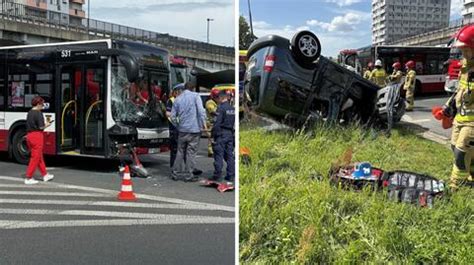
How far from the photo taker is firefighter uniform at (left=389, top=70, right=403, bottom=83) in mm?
3223

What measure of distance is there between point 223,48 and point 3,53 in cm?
732

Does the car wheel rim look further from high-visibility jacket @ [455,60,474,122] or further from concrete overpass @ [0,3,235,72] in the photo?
high-visibility jacket @ [455,60,474,122]

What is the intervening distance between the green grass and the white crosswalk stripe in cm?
202

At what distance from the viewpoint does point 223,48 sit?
1845 mm

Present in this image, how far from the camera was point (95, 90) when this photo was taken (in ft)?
24.5

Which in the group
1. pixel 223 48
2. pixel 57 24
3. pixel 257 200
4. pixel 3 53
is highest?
pixel 57 24

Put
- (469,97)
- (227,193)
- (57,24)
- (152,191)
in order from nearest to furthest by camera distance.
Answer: (469,97), (227,193), (152,191), (57,24)

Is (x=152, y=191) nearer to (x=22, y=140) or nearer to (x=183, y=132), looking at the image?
(x=183, y=132)

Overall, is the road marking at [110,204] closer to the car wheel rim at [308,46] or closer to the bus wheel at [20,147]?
the bus wheel at [20,147]

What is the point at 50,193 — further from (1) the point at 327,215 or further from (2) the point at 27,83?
(1) the point at 327,215

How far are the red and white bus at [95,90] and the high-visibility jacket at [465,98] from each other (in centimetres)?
524

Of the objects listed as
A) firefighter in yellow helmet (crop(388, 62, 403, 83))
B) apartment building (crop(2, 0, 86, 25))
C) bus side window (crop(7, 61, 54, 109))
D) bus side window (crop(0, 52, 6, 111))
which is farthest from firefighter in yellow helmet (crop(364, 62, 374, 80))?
apartment building (crop(2, 0, 86, 25))

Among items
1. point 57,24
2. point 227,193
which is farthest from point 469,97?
point 57,24

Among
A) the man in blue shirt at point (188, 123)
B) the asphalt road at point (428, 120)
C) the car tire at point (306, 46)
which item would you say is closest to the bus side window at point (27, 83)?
the man in blue shirt at point (188, 123)
